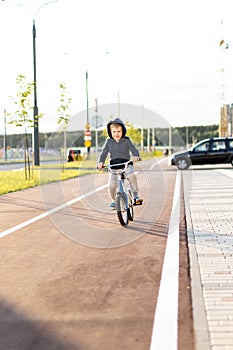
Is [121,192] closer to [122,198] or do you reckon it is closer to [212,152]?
[122,198]

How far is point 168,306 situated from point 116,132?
4977 mm

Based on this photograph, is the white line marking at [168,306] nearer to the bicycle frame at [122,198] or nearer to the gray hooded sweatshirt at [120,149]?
the bicycle frame at [122,198]

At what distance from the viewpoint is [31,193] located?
16.6m

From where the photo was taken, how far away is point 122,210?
919 cm

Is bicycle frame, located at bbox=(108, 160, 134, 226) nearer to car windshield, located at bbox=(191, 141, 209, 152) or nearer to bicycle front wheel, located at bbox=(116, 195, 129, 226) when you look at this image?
bicycle front wheel, located at bbox=(116, 195, 129, 226)

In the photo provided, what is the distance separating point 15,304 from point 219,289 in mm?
1768

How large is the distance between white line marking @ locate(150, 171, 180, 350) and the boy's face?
237 centimetres

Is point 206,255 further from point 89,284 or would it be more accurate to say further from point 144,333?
point 144,333

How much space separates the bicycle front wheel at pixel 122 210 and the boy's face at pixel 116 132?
39.0 inches

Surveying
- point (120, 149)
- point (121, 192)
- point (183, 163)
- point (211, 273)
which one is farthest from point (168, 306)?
point (183, 163)

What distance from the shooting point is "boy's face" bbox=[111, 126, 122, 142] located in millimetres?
9359

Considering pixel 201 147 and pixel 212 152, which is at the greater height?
pixel 201 147

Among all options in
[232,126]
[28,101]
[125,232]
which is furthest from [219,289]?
[232,126]

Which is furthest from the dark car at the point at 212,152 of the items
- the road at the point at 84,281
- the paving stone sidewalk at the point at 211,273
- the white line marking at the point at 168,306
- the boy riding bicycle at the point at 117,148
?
the white line marking at the point at 168,306
